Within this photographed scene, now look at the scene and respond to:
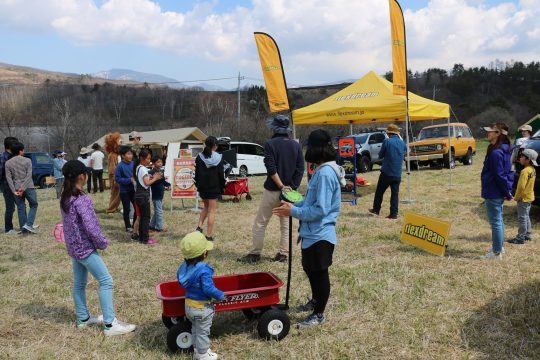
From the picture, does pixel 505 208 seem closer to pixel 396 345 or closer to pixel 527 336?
pixel 527 336

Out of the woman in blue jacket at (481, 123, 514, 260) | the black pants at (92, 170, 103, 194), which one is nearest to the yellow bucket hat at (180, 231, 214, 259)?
the woman in blue jacket at (481, 123, 514, 260)

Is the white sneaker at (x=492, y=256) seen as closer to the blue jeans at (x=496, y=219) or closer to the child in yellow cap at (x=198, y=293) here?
the blue jeans at (x=496, y=219)

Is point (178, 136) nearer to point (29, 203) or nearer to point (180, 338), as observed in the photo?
point (29, 203)

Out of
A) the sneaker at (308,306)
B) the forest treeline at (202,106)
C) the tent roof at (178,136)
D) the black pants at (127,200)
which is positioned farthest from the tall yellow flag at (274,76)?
the forest treeline at (202,106)

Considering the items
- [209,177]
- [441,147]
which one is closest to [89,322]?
[209,177]

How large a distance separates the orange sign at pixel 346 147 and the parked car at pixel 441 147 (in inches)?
270

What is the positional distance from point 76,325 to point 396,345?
294 centimetres

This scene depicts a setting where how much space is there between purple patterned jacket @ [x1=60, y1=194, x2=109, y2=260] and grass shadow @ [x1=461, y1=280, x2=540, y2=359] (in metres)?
3.26

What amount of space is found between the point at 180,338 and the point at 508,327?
2.78 metres

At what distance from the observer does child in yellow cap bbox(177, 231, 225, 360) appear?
11.1 feet

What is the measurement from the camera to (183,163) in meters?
10.2

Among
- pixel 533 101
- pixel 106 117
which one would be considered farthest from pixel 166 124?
pixel 533 101

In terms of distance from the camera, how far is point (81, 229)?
156 inches

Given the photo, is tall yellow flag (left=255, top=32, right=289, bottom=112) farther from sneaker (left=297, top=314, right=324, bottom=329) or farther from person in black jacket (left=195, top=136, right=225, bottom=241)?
sneaker (left=297, top=314, right=324, bottom=329)
